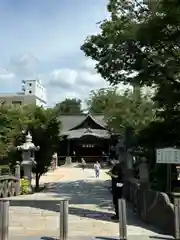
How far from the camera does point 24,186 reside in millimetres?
20469

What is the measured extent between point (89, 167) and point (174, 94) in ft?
128

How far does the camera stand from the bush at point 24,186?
2028cm

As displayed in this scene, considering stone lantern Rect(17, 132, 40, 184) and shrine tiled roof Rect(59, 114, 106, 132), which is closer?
stone lantern Rect(17, 132, 40, 184)

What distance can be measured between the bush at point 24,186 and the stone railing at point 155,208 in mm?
7567

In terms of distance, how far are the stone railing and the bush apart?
757 centimetres

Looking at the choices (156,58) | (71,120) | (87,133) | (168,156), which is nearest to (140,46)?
(156,58)

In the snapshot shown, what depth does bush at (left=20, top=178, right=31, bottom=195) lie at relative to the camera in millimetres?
20283

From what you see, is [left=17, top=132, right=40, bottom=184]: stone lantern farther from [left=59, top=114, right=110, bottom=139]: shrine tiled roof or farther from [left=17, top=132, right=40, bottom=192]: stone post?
[left=59, top=114, right=110, bottom=139]: shrine tiled roof

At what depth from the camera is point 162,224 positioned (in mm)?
10633

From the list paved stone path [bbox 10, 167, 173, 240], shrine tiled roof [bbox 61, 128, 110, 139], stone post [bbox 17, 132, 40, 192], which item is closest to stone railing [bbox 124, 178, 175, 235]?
paved stone path [bbox 10, 167, 173, 240]

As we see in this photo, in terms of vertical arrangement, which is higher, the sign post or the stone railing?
the sign post

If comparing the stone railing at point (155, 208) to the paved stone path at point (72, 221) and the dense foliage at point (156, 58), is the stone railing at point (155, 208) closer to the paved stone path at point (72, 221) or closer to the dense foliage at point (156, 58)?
the paved stone path at point (72, 221)

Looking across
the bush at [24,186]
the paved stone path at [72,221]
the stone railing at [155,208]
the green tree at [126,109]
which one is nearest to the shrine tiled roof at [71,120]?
the green tree at [126,109]

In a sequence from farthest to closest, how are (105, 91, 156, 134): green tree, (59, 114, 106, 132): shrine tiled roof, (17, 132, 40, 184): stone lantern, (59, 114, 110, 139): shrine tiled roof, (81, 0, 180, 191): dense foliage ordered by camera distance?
(59, 114, 106, 132): shrine tiled roof, (59, 114, 110, 139): shrine tiled roof, (105, 91, 156, 134): green tree, (17, 132, 40, 184): stone lantern, (81, 0, 180, 191): dense foliage
